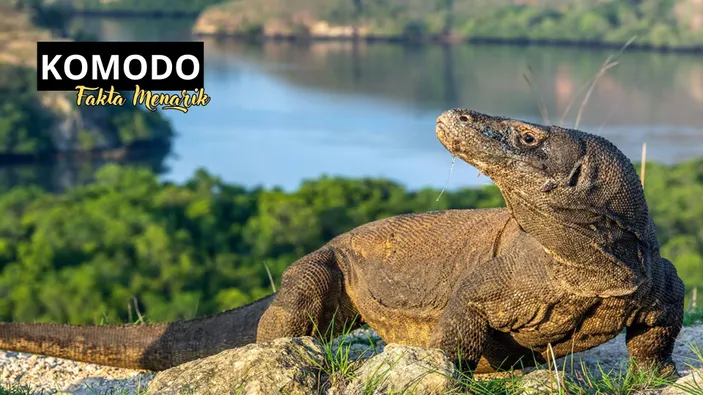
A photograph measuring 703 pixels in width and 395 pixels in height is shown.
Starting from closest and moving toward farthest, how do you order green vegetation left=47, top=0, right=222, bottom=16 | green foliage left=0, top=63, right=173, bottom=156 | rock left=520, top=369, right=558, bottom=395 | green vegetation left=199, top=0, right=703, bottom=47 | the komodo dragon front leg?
rock left=520, top=369, right=558, bottom=395
the komodo dragon front leg
green vegetation left=199, top=0, right=703, bottom=47
green vegetation left=47, top=0, right=222, bottom=16
green foliage left=0, top=63, right=173, bottom=156

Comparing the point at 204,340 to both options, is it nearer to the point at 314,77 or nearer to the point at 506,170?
the point at 506,170

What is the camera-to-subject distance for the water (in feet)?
125

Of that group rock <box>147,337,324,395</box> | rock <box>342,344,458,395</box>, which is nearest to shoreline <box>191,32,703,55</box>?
rock <box>147,337,324,395</box>

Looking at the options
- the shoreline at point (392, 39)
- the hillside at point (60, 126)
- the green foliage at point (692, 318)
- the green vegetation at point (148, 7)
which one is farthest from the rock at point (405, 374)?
the hillside at point (60, 126)

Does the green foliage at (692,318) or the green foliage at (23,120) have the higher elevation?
the green foliage at (692,318)

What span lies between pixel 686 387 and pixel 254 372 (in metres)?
1.81

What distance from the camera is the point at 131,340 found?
20.2ft

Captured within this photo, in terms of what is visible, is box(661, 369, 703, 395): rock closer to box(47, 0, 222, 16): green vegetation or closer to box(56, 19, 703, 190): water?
box(56, 19, 703, 190): water

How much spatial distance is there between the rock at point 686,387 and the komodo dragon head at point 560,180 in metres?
0.57

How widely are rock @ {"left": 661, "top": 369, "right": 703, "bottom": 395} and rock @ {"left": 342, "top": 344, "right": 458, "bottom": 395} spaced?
3.14 ft

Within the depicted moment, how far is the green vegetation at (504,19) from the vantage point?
41.9m

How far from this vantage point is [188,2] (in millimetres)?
45031

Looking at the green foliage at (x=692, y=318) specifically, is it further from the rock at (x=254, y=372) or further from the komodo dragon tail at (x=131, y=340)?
the rock at (x=254, y=372)

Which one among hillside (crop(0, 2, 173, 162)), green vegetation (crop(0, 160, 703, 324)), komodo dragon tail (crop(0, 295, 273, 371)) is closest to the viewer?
komodo dragon tail (crop(0, 295, 273, 371))
